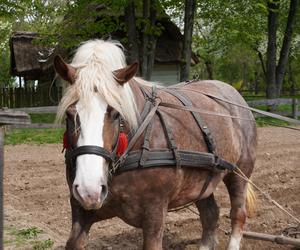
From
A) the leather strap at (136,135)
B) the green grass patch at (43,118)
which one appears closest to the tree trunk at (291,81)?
the green grass patch at (43,118)

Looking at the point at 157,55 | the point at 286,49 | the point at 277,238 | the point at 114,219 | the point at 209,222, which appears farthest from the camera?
the point at 157,55

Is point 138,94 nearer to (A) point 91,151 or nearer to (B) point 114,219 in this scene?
(A) point 91,151

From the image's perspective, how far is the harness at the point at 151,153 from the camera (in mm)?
3170

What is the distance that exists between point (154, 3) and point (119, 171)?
47.6 ft

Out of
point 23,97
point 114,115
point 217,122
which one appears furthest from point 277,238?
point 23,97

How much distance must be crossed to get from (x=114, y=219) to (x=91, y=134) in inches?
125

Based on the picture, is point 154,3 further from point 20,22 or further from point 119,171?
point 20,22

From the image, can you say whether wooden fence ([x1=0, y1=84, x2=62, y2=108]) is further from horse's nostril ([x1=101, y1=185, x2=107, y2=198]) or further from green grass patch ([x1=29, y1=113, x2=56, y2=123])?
Result: horse's nostril ([x1=101, y1=185, x2=107, y2=198])

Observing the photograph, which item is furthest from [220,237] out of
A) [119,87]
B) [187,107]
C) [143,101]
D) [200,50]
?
[200,50]

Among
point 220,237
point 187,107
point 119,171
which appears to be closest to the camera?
point 119,171

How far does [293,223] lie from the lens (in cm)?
591

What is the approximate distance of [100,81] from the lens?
10.6 feet

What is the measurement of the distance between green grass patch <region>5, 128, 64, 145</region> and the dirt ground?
2.23 m

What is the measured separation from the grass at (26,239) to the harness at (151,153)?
6.13ft
